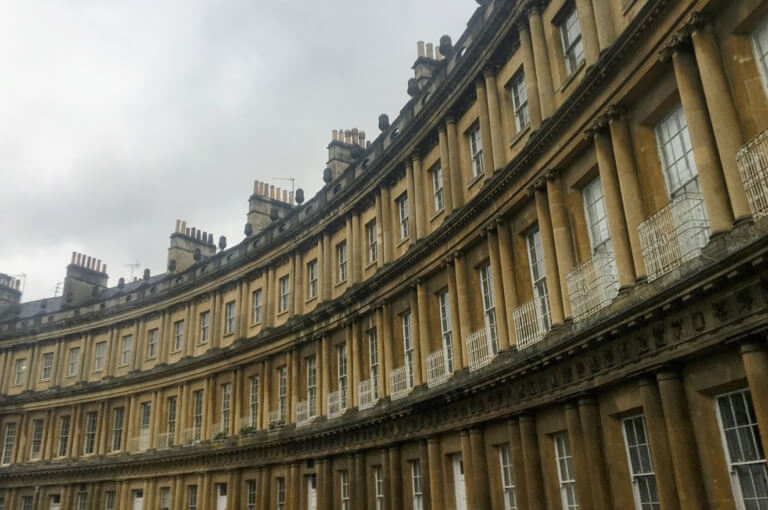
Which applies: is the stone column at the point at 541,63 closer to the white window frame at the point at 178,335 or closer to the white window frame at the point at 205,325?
the white window frame at the point at 205,325

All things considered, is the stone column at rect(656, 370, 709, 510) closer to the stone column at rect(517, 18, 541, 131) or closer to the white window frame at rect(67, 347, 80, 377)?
the stone column at rect(517, 18, 541, 131)

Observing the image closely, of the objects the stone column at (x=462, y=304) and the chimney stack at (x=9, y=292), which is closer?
the stone column at (x=462, y=304)

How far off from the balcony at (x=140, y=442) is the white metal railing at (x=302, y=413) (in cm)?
1167

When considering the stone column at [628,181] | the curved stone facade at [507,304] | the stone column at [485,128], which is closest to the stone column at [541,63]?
the curved stone facade at [507,304]

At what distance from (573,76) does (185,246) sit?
29.2 metres

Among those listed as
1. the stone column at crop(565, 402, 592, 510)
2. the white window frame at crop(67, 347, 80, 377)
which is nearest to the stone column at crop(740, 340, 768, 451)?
the stone column at crop(565, 402, 592, 510)

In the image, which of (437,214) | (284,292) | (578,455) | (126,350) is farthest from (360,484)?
(126,350)

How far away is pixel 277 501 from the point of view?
26.1 meters

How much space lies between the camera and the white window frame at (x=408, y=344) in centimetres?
2005

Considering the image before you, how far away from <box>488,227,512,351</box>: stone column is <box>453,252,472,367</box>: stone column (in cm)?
117

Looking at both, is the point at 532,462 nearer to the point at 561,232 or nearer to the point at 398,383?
the point at 561,232

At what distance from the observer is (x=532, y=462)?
13.9 meters

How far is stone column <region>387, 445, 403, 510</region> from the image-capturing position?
1950 cm

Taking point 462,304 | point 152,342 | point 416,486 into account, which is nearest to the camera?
point 462,304
